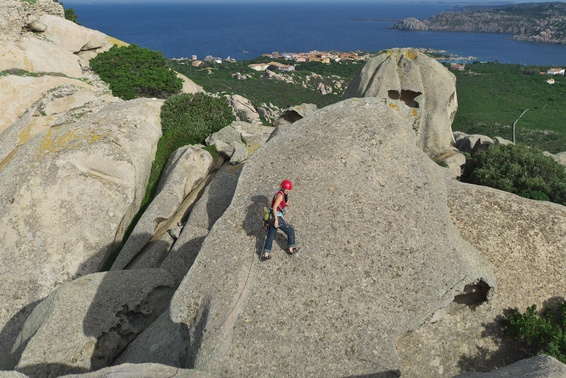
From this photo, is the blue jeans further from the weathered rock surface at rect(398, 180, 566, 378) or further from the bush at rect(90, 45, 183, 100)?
the bush at rect(90, 45, 183, 100)

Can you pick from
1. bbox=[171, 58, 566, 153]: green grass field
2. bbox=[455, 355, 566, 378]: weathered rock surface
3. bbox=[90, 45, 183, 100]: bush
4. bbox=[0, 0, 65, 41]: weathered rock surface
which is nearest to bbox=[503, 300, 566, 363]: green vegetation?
bbox=[455, 355, 566, 378]: weathered rock surface

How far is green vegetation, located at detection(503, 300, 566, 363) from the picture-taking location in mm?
11258

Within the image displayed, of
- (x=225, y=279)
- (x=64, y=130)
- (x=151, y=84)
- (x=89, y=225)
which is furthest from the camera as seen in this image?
(x=151, y=84)

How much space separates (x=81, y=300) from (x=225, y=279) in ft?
19.4

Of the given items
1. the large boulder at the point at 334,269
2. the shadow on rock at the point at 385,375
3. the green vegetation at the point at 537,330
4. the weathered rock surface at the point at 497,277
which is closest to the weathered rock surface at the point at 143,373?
the large boulder at the point at 334,269

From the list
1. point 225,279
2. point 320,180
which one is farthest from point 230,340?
point 320,180

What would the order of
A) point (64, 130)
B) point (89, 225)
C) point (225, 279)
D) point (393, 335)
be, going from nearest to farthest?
1. point (393, 335)
2. point (225, 279)
3. point (89, 225)
4. point (64, 130)

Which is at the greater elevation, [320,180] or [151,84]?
[320,180]

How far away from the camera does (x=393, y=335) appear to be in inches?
408

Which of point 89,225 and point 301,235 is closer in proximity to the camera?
point 301,235

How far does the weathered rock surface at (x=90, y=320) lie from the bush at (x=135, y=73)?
90.4ft

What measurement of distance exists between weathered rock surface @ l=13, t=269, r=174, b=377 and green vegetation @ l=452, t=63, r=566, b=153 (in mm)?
A: 70856

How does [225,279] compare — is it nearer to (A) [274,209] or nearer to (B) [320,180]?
(A) [274,209]

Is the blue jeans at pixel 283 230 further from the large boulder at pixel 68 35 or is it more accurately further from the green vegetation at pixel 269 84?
the green vegetation at pixel 269 84
